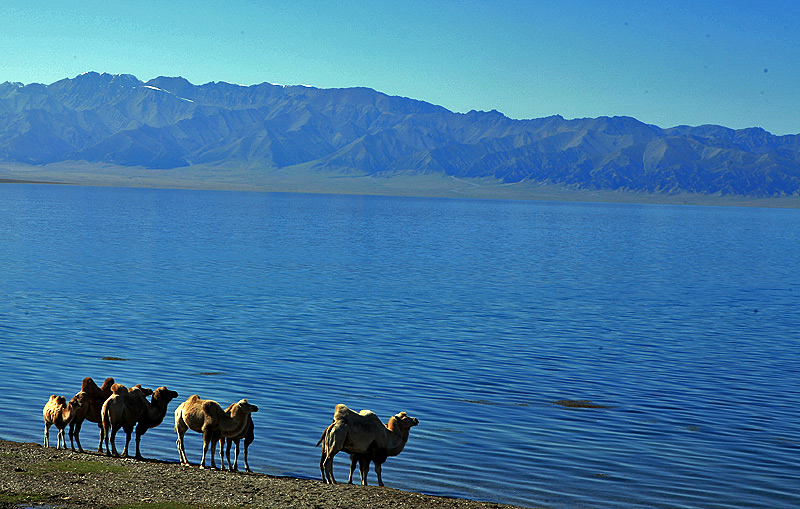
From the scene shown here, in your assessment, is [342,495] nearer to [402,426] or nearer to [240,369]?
[402,426]

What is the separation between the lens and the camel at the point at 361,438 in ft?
49.8

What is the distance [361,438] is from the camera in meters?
15.3

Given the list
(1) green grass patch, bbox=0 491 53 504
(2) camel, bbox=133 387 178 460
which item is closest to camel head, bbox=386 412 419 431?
(2) camel, bbox=133 387 178 460

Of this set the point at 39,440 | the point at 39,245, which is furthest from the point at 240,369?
the point at 39,245

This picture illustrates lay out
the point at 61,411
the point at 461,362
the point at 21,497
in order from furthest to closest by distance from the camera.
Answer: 1. the point at 461,362
2. the point at 61,411
3. the point at 21,497

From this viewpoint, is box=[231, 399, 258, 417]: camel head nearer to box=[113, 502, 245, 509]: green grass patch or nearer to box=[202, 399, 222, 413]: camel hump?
box=[202, 399, 222, 413]: camel hump

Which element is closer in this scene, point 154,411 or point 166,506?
point 166,506

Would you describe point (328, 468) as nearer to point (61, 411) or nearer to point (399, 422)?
point (399, 422)

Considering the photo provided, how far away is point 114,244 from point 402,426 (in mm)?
69949

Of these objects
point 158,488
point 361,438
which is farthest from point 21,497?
point 361,438

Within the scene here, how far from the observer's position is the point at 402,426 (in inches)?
632

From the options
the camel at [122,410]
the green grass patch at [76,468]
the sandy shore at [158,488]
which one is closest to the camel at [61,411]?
the camel at [122,410]

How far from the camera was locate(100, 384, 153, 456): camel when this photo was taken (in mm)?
16484

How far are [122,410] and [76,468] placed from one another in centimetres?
171
